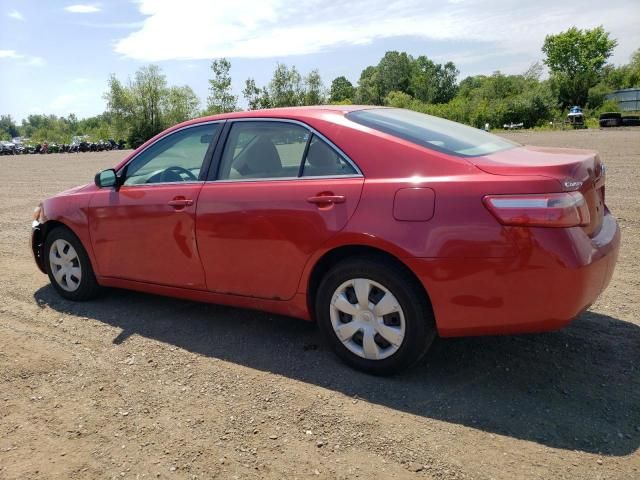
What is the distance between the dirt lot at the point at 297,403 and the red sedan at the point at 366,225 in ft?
1.11

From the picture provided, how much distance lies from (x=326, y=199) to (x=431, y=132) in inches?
34.6

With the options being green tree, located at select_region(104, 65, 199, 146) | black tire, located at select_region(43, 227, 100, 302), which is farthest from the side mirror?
green tree, located at select_region(104, 65, 199, 146)

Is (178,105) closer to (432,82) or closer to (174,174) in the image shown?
(432,82)

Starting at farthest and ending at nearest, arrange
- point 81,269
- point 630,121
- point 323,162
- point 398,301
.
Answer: point 630,121 → point 81,269 → point 323,162 → point 398,301

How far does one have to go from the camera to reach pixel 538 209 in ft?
9.06

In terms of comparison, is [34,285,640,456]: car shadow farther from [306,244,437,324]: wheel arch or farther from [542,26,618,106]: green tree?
[542,26,618,106]: green tree

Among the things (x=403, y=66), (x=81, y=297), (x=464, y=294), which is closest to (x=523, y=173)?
(x=464, y=294)

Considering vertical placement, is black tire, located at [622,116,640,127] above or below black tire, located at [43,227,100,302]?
below

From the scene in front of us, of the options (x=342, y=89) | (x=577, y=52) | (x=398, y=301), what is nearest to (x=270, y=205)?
(x=398, y=301)

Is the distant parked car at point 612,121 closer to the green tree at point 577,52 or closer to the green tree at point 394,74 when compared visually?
the green tree at point 577,52

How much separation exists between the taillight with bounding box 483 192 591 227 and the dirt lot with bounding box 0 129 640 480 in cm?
103

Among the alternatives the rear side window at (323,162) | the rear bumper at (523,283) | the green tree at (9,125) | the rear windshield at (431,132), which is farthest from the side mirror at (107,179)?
the green tree at (9,125)

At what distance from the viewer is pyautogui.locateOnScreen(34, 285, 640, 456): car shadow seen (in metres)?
2.81

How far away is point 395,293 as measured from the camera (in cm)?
314
